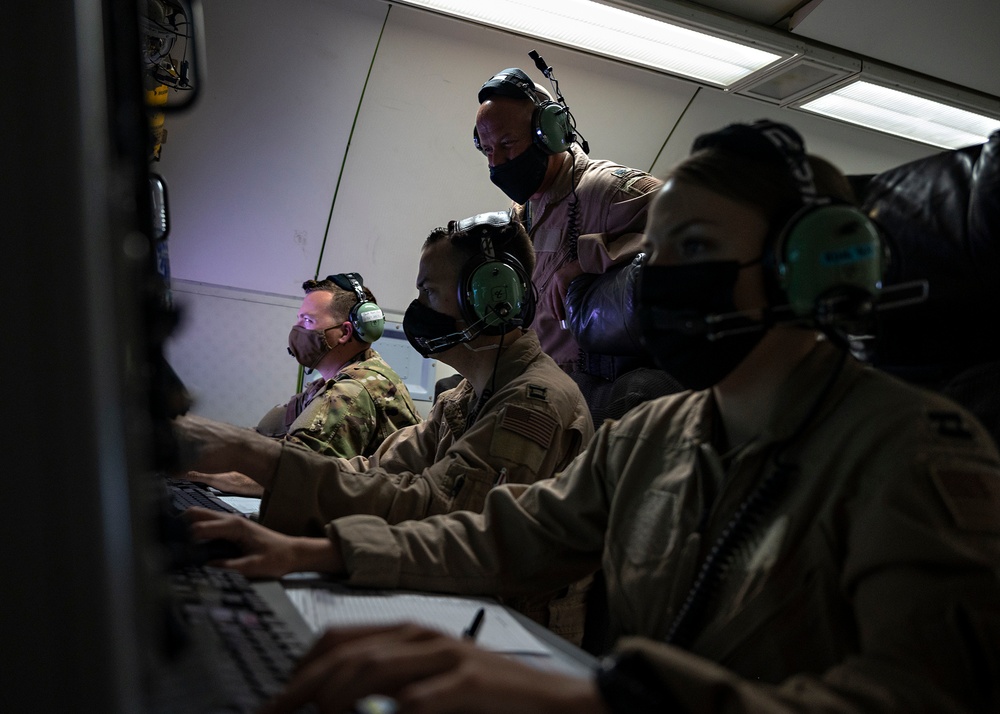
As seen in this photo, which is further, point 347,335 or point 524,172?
point 347,335

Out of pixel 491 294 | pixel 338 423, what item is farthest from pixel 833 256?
pixel 338 423

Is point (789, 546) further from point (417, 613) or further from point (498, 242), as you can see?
point (498, 242)

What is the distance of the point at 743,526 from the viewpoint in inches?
35.1

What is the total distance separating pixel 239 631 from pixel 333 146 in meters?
3.85

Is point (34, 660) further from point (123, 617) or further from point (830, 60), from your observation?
point (830, 60)

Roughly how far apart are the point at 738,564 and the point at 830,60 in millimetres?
3607

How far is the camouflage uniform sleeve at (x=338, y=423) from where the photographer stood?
276cm

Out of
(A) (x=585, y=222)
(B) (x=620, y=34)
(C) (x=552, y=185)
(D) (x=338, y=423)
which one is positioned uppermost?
(B) (x=620, y=34)

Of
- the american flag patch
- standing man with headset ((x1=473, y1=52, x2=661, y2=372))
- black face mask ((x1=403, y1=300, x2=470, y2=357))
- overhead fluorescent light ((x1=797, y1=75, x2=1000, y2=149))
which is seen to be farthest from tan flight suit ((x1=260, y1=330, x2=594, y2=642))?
overhead fluorescent light ((x1=797, y1=75, x2=1000, y2=149))

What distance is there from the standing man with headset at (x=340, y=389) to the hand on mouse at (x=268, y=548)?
1206 millimetres

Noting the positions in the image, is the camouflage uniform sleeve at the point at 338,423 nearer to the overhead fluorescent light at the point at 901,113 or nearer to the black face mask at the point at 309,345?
the black face mask at the point at 309,345

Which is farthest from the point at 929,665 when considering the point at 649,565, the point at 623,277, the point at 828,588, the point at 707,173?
the point at 623,277

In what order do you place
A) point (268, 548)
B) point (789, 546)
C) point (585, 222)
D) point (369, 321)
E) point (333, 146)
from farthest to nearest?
point (333, 146) < point (369, 321) < point (585, 222) < point (268, 548) < point (789, 546)

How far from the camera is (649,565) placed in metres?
1.00
